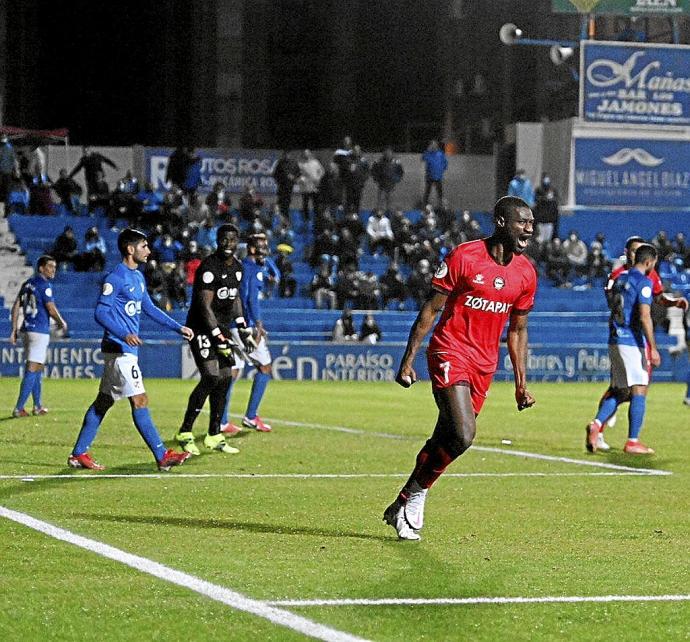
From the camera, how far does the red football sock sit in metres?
9.20

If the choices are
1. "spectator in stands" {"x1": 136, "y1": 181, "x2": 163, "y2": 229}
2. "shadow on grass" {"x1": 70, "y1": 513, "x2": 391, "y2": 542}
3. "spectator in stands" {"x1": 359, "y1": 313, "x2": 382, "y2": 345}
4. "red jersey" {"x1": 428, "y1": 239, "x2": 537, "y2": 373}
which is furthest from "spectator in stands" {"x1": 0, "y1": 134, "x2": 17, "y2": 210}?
"red jersey" {"x1": 428, "y1": 239, "x2": 537, "y2": 373}

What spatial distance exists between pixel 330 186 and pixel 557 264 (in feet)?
20.5

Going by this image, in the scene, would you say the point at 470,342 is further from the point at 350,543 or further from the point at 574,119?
the point at 574,119

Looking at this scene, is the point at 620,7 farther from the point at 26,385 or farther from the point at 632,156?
the point at 26,385

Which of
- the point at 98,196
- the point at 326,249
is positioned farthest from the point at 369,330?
the point at 98,196

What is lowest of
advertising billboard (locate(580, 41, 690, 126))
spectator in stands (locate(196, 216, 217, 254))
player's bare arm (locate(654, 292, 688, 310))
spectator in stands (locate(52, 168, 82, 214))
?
spectator in stands (locate(196, 216, 217, 254))

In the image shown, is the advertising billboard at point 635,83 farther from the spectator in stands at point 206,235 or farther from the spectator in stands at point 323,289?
the spectator in stands at point 206,235

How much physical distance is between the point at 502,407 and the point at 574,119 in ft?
69.3

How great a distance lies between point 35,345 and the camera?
20.7m

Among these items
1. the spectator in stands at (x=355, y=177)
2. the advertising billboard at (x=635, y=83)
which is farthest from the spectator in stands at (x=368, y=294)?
the advertising billboard at (x=635, y=83)

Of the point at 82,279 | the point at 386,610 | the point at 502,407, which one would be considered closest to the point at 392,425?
the point at 502,407

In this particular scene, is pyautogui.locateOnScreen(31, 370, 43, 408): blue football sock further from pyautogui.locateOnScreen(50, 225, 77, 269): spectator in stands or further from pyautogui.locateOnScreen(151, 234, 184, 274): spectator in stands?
pyautogui.locateOnScreen(50, 225, 77, 269): spectator in stands

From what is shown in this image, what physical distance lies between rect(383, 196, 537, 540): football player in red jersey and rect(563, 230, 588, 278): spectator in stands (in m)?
31.0

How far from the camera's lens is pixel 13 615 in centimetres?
671
